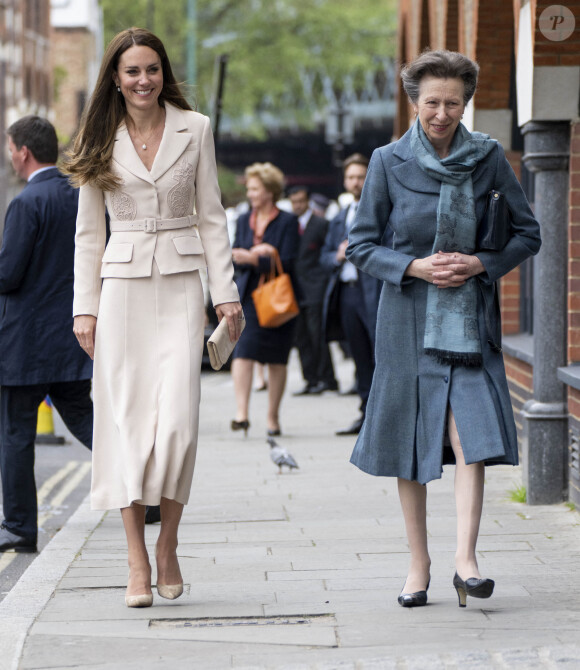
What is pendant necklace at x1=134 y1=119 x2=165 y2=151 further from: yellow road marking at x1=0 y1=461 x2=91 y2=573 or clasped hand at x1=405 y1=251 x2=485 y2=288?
yellow road marking at x1=0 y1=461 x2=91 y2=573

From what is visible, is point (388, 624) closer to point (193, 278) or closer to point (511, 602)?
point (511, 602)

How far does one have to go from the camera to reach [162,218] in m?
5.37

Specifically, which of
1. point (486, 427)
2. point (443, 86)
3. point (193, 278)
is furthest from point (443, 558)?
point (443, 86)

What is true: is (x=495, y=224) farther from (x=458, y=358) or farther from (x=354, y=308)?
(x=354, y=308)

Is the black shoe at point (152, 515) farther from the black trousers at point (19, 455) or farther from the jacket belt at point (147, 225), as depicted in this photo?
the jacket belt at point (147, 225)

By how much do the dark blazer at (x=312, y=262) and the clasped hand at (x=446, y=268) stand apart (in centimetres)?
1021

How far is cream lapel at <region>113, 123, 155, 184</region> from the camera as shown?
17.6 ft

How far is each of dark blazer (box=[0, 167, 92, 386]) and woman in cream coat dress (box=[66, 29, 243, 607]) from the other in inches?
61.4

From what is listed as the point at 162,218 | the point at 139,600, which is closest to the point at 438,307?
the point at 162,218

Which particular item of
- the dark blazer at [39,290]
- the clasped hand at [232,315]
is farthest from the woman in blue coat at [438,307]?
the dark blazer at [39,290]

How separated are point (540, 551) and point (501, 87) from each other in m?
5.06

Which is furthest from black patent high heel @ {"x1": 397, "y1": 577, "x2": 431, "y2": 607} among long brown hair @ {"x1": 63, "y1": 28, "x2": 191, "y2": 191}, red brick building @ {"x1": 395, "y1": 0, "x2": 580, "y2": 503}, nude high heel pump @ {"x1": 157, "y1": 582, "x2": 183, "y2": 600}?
red brick building @ {"x1": 395, "y1": 0, "x2": 580, "y2": 503}

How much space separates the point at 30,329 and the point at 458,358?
103 inches

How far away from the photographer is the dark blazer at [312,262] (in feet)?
50.6
